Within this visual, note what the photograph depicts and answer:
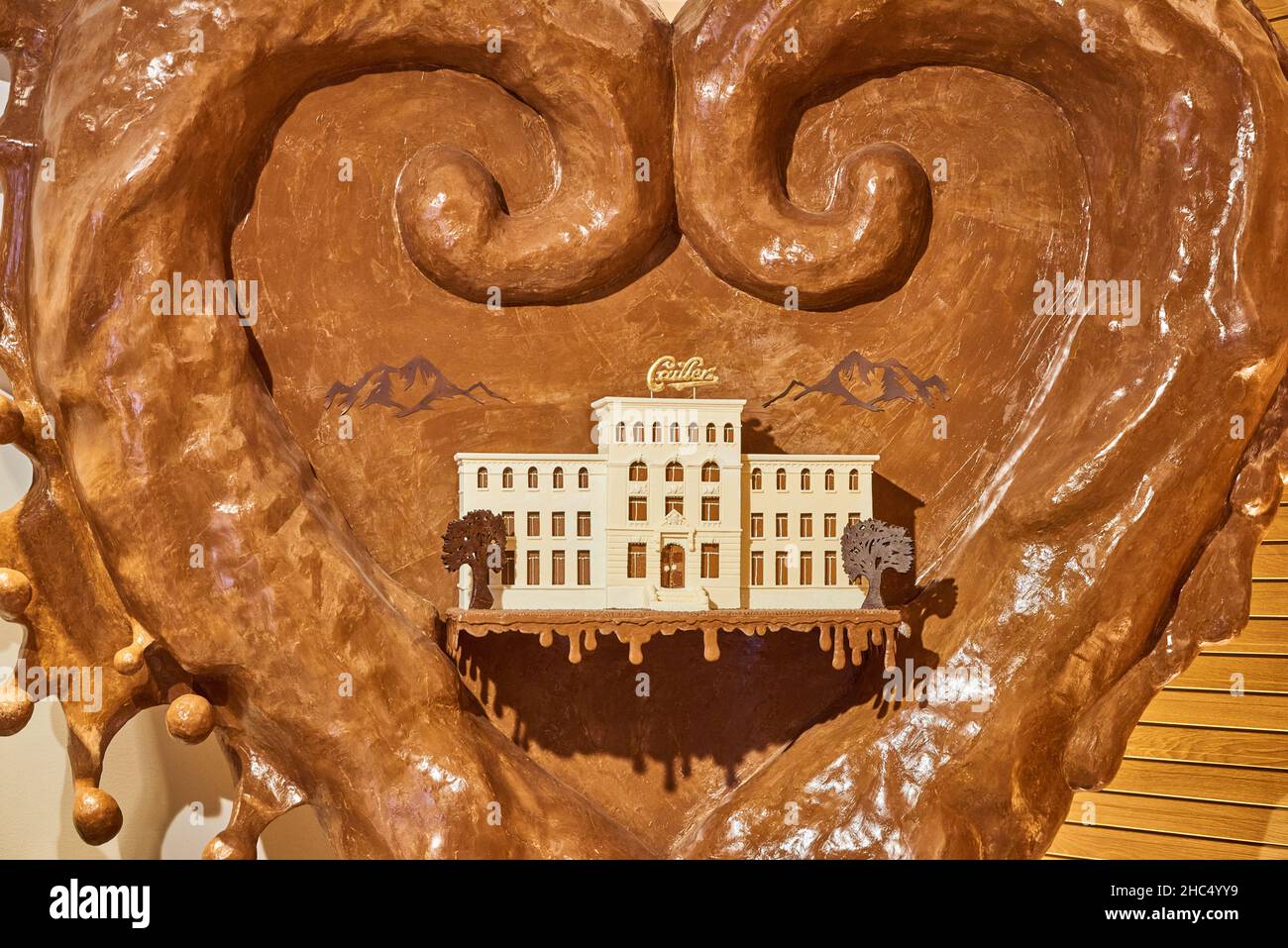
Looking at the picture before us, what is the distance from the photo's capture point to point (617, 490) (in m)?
2.08

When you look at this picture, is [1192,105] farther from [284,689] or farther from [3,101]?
[3,101]

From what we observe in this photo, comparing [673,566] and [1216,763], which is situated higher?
[673,566]

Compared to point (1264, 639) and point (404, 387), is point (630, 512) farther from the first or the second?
point (1264, 639)

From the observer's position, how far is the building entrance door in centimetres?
210

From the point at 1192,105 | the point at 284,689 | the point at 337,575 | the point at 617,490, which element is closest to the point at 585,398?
the point at 617,490

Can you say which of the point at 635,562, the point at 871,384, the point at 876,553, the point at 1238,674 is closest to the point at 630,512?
the point at 635,562

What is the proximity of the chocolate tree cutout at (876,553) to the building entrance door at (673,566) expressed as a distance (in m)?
0.25

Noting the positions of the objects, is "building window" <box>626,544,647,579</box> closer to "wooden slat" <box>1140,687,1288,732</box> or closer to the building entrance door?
the building entrance door

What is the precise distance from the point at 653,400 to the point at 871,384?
417 mm

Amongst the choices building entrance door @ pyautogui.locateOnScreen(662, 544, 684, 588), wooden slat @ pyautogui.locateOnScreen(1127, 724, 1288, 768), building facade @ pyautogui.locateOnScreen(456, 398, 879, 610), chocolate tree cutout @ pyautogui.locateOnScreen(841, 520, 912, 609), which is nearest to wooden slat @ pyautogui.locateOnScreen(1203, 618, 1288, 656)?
wooden slat @ pyautogui.locateOnScreen(1127, 724, 1288, 768)

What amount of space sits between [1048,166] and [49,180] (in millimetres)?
1544

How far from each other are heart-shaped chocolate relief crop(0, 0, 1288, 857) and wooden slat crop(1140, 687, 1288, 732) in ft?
2.29

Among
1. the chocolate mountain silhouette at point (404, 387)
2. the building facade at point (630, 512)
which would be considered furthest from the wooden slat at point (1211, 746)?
the chocolate mountain silhouette at point (404, 387)

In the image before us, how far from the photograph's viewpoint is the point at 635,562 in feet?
6.86
